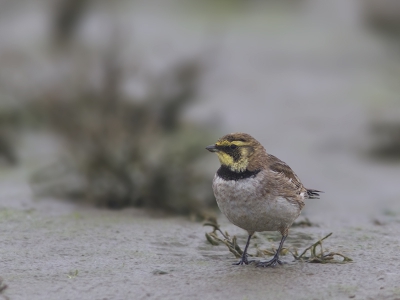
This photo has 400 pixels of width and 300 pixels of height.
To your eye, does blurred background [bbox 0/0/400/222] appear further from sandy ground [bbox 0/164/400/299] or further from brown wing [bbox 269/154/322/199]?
brown wing [bbox 269/154/322/199]

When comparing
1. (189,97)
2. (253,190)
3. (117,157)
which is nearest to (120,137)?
(117,157)

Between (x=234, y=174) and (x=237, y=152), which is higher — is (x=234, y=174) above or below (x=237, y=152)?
below

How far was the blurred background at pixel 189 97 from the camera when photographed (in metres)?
7.98

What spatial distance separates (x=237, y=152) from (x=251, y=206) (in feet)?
1.72

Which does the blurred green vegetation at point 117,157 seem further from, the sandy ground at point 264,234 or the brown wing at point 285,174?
the brown wing at point 285,174

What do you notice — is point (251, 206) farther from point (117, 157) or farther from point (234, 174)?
point (117, 157)

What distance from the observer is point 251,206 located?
5.49 metres

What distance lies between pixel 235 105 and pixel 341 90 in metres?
2.03

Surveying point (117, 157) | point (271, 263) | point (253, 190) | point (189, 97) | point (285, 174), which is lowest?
point (271, 263)

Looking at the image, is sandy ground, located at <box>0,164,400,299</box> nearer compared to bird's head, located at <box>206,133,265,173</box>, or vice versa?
sandy ground, located at <box>0,164,400,299</box>

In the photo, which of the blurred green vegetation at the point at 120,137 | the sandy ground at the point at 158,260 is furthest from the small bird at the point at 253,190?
the blurred green vegetation at the point at 120,137

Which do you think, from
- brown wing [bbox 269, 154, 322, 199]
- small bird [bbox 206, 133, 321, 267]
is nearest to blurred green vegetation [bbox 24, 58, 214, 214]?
brown wing [bbox 269, 154, 322, 199]

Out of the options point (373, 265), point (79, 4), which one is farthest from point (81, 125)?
point (79, 4)

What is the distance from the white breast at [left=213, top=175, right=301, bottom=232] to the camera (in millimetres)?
5500
